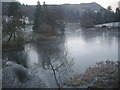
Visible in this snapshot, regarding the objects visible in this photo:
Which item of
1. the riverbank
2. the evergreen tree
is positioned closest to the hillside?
the evergreen tree

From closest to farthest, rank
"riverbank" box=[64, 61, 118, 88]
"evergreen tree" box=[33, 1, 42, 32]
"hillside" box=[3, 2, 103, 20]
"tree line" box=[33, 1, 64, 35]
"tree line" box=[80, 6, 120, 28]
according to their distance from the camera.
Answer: "riverbank" box=[64, 61, 118, 88], "tree line" box=[33, 1, 64, 35], "evergreen tree" box=[33, 1, 42, 32], "hillside" box=[3, 2, 103, 20], "tree line" box=[80, 6, 120, 28]

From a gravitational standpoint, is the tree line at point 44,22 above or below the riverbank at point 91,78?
above

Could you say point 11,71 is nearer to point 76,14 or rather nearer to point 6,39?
point 6,39

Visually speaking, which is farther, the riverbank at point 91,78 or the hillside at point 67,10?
the hillside at point 67,10

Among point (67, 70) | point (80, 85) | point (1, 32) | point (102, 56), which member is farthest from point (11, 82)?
point (1, 32)

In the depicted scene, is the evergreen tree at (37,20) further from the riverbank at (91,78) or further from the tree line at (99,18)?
the riverbank at (91,78)

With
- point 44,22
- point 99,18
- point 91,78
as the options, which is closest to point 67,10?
point 99,18

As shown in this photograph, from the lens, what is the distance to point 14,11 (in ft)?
43.0

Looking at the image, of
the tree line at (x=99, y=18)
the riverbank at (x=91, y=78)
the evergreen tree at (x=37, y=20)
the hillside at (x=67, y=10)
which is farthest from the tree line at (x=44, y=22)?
the riverbank at (x=91, y=78)

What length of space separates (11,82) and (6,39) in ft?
28.5

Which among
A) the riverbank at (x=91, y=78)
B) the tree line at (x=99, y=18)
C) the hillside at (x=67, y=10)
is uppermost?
the hillside at (x=67, y=10)

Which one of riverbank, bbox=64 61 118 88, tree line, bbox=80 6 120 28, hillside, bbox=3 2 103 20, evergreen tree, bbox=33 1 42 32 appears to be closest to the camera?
riverbank, bbox=64 61 118 88

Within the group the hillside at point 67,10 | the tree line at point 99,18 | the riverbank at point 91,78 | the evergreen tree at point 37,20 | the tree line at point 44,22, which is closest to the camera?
the riverbank at point 91,78

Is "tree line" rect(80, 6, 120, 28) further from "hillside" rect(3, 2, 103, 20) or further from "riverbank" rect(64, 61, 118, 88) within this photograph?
"riverbank" rect(64, 61, 118, 88)
